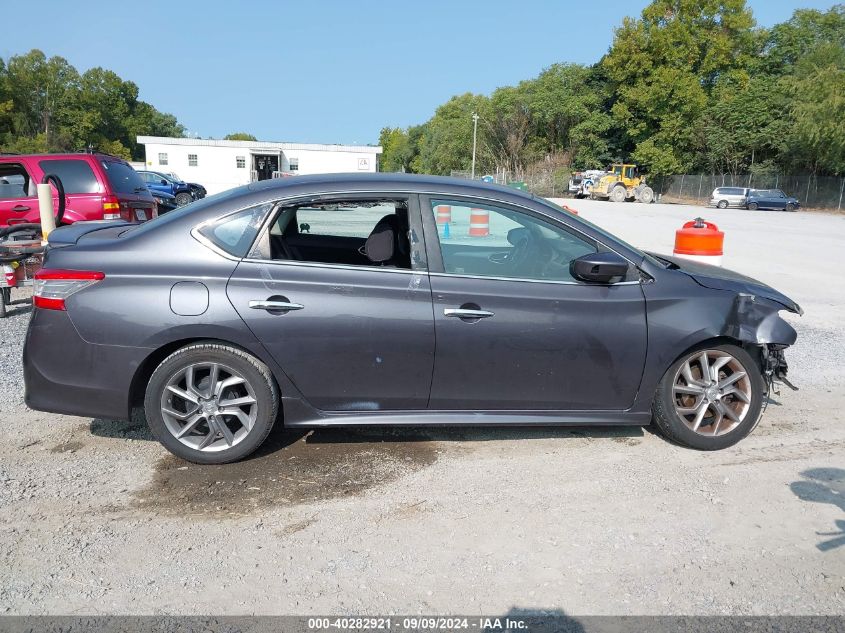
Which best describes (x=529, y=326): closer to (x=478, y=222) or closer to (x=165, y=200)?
(x=478, y=222)

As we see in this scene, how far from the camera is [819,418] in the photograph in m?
4.79

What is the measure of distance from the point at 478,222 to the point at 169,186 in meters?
27.0

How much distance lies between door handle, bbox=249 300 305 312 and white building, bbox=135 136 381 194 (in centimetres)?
4906

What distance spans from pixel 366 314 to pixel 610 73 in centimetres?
6996

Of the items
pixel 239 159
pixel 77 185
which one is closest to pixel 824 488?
pixel 77 185

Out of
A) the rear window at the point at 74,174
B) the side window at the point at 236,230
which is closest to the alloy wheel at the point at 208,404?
the side window at the point at 236,230

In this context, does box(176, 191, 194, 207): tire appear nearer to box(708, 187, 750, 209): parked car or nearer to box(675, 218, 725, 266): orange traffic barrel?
box(675, 218, 725, 266): orange traffic barrel

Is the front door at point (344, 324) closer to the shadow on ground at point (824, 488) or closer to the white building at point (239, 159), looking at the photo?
the shadow on ground at point (824, 488)

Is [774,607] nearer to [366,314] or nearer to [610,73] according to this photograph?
[366,314]

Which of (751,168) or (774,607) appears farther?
(751,168)

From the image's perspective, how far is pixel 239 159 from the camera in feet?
171

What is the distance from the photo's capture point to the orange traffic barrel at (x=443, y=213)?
12.9 feet

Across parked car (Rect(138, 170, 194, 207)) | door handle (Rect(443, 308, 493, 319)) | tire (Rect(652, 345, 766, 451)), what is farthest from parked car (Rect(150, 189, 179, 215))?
tire (Rect(652, 345, 766, 451))

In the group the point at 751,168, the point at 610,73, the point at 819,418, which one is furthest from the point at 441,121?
the point at 819,418
